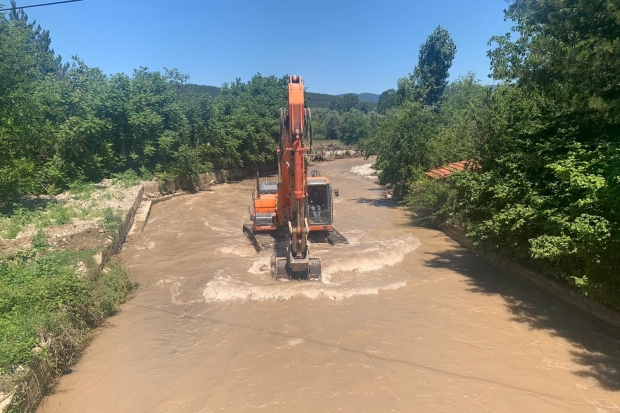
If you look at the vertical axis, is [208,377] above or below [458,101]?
below

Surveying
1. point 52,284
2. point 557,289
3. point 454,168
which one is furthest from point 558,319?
point 52,284

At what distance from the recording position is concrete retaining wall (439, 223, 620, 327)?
8285 mm

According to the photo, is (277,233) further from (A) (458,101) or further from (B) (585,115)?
(A) (458,101)

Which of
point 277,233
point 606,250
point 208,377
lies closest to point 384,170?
point 277,233

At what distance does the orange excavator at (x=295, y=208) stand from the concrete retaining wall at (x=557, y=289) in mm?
4819

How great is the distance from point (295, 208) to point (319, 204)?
360cm

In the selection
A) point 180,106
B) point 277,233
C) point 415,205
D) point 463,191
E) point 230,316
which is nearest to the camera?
point 230,316

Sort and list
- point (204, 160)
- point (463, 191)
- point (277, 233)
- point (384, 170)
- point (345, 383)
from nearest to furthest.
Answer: point (345, 383) → point (463, 191) → point (277, 233) → point (384, 170) → point (204, 160)

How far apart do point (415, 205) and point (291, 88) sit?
1067cm

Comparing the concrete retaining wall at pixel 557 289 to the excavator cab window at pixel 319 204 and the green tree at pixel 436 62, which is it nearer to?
the excavator cab window at pixel 319 204

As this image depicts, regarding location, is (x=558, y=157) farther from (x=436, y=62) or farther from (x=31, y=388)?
(x=436, y=62)

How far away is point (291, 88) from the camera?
32.0 ft

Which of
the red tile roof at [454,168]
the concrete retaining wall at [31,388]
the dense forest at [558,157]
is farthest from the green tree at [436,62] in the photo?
the concrete retaining wall at [31,388]

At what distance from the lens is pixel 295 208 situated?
1010 centimetres
